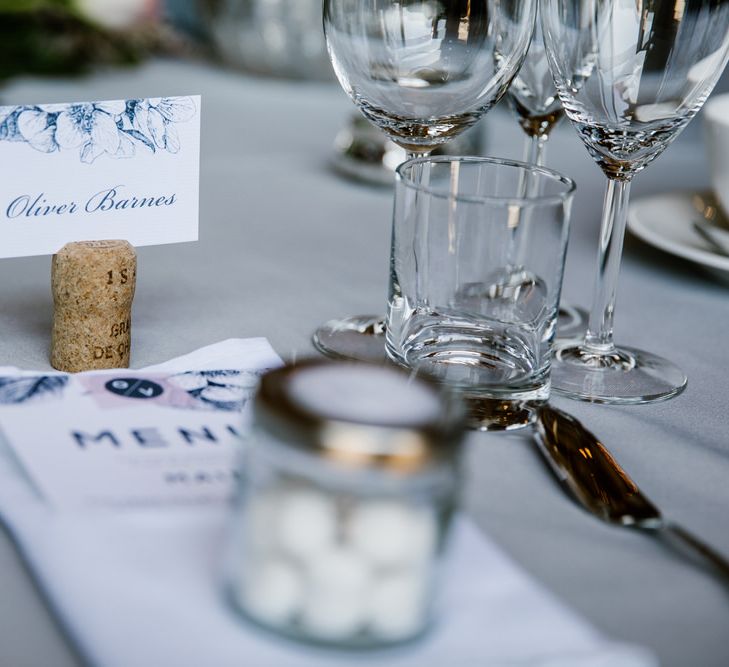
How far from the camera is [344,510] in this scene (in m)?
0.31

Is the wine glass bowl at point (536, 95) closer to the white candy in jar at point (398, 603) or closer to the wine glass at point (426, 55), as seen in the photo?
the wine glass at point (426, 55)

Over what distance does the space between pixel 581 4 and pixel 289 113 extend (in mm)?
841

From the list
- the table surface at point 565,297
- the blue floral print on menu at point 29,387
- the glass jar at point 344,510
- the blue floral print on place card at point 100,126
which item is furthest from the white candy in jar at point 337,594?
the blue floral print on place card at point 100,126

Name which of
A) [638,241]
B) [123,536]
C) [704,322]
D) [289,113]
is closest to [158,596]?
[123,536]

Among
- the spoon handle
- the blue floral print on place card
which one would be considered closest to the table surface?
the spoon handle

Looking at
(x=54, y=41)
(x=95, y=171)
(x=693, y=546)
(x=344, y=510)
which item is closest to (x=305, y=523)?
(x=344, y=510)

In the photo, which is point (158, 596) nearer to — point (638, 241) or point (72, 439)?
point (72, 439)

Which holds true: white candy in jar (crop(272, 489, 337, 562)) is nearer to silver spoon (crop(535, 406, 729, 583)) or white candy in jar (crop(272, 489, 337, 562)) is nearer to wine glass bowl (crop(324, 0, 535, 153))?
silver spoon (crop(535, 406, 729, 583))

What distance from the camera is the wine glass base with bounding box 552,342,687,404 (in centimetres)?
60

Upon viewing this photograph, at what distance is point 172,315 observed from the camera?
67 centimetres

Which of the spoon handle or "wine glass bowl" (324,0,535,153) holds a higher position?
"wine glass bowl" (324,0,535,153)

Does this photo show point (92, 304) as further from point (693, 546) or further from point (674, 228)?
point (674, 228)

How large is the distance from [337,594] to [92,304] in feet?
0.95

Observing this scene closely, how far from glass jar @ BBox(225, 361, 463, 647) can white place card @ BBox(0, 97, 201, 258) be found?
27cm
